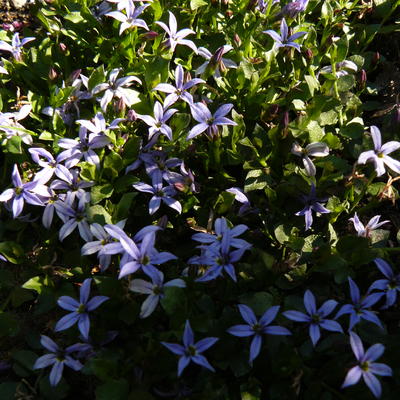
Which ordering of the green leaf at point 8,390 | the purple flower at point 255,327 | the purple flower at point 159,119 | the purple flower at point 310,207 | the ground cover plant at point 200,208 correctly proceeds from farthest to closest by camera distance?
the purple flower at point 159,119 < the purple flower at point 310,207 < the green leaf at point 8,390 < the ground cover plant at point 200,208 < the purple flower at point 255,327

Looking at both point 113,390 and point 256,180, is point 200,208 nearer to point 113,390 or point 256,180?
point 256,180

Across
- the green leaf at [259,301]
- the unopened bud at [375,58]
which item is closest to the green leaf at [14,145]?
the green leaf at [259,301]

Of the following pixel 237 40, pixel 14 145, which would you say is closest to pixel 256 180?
pixel 237 40

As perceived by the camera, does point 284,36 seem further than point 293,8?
No

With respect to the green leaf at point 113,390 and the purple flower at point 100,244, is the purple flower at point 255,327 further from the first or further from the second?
the purple flower at point 100,244

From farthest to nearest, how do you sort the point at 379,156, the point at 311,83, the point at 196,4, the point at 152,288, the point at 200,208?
the point at 196,4, the point at 311,83, the point at 200,208, the point at 379,156, the point at 152,288
